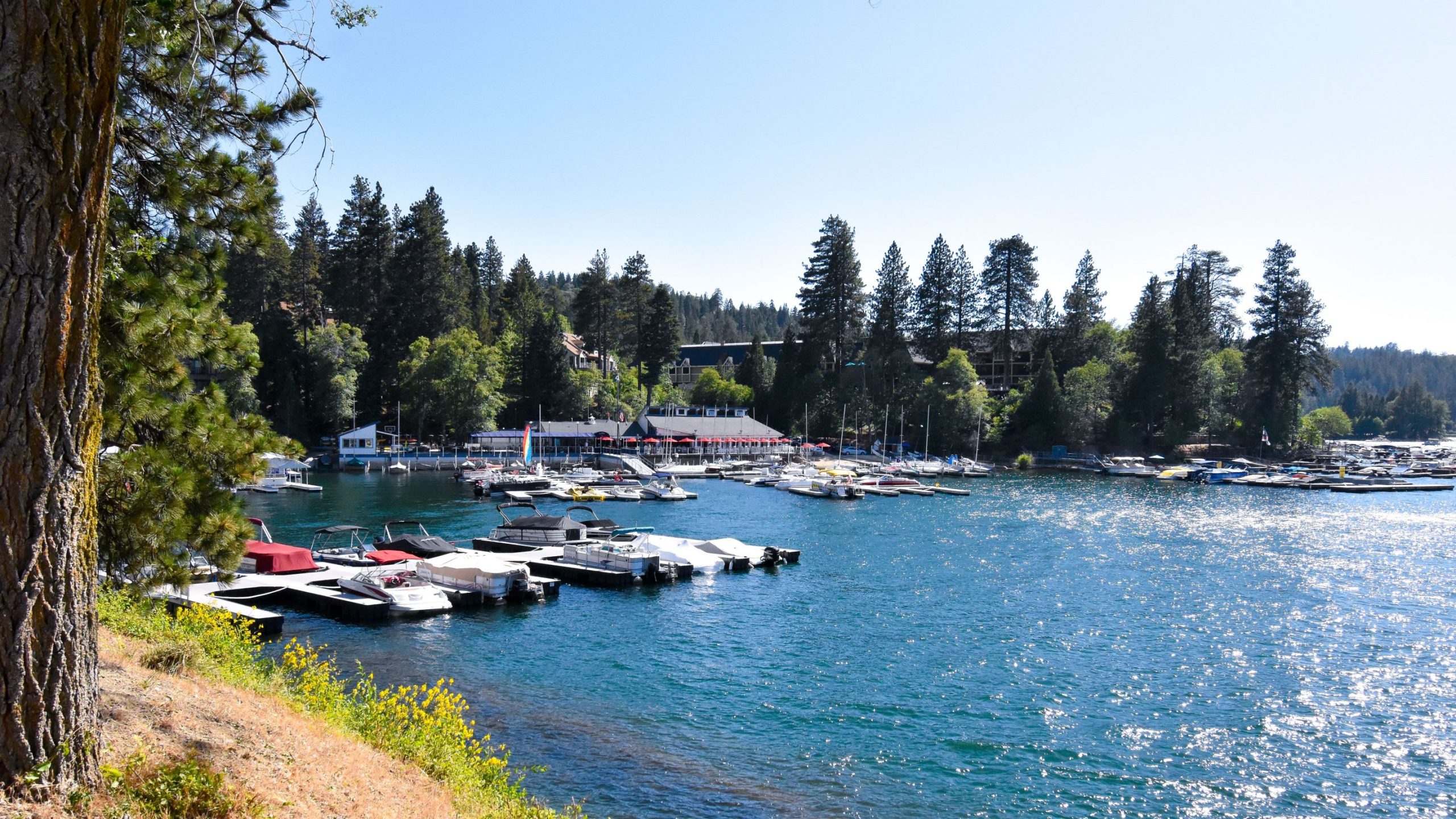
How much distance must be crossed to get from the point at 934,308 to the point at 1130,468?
96.8ft

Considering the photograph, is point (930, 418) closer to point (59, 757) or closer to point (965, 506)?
point (965, 506)

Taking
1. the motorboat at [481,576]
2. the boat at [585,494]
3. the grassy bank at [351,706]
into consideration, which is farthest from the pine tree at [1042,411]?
the grassy bank at [351,706]

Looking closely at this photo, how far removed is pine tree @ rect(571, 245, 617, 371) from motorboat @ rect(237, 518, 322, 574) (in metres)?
77.4

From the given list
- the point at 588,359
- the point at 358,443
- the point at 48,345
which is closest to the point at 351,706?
the point at 48,345

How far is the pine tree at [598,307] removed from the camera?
10838 cm

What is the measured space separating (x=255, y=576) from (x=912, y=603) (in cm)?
2305

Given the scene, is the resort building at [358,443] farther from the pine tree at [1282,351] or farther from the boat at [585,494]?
the pine tree at [1282,351]

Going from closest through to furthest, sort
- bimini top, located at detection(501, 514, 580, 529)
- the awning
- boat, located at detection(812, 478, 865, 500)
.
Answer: the awning < bimini top, located at detection(501, 514, 580, 529) < boat, located at detection(812, 478, 865, 500)

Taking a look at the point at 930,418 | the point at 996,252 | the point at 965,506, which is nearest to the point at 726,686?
the point at 965,506

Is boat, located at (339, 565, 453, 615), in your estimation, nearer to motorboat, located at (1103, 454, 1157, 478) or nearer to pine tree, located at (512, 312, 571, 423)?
pine tree, located at (512, 312, 571, 423)

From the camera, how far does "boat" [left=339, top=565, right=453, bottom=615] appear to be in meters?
28.8

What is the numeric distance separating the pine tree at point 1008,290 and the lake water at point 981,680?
213 ft

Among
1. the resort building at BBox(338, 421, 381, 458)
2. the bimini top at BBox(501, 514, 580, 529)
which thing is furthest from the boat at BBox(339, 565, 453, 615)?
the resort building at BBox(338, 421, 381, 458)

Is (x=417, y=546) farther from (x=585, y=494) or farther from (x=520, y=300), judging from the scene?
(x=520, y=300)
